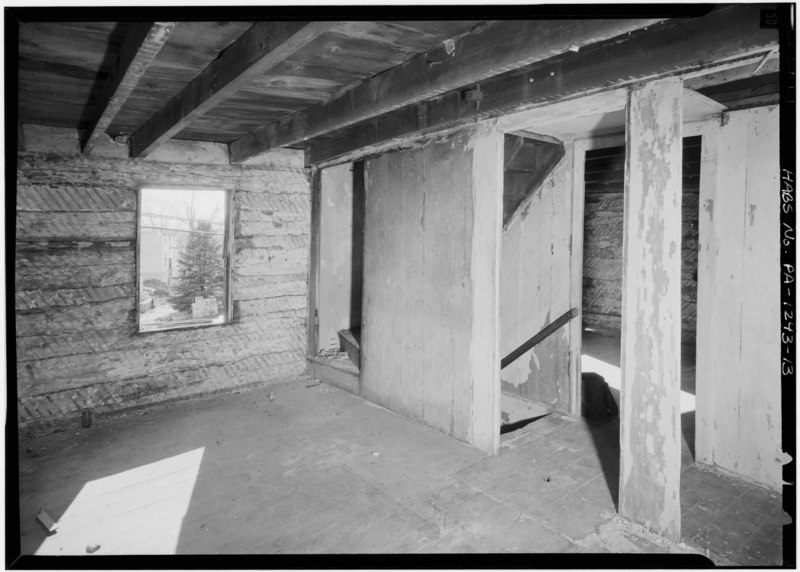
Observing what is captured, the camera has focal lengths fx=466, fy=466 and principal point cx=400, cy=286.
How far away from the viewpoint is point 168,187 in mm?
4477

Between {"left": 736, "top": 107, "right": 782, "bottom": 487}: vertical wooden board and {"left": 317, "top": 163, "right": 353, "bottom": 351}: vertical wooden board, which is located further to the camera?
{"left": 317, "top": 163, "right": 353, "bottom": 351}: vertical wooden board

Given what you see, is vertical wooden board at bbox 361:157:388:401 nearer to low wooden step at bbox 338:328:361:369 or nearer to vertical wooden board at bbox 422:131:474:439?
low wooden step at bbox 338:328:361:369

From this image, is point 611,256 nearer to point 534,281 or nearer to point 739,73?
point 534,281

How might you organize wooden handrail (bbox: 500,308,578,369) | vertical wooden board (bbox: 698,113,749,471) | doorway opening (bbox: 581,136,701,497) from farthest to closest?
doorway opening (bbox: 581,136,701,497) → wooden handrail (bbox: 500,308,578,369) → vertical wooden board (bbox: 698,113,749,471)

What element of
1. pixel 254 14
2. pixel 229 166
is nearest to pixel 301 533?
pixel 254 14

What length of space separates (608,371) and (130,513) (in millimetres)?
5324

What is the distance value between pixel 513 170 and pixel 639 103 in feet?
6.35

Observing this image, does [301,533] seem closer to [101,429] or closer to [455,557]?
[455,557]

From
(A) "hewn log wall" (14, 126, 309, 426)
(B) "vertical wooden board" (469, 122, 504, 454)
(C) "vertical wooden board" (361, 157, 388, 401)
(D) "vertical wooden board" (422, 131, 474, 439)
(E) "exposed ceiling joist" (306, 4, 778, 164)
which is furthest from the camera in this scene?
(C) "vertical wooden board" (361, 157, 388, 401)

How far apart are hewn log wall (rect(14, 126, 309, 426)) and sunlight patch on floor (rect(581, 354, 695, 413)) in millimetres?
3730

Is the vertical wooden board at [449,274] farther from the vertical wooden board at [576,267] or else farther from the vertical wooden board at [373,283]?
the vertical wooden board at [576,267]

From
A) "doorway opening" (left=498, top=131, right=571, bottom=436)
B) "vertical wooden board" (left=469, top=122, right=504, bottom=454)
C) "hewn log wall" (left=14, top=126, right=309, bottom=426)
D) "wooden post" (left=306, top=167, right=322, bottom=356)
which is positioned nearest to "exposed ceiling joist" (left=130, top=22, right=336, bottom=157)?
"hewn log wall" (left=14, top=126, right=309, bottom=426)

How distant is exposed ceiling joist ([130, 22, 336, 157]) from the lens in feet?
6.35

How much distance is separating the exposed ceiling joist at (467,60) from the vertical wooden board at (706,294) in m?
1.50
